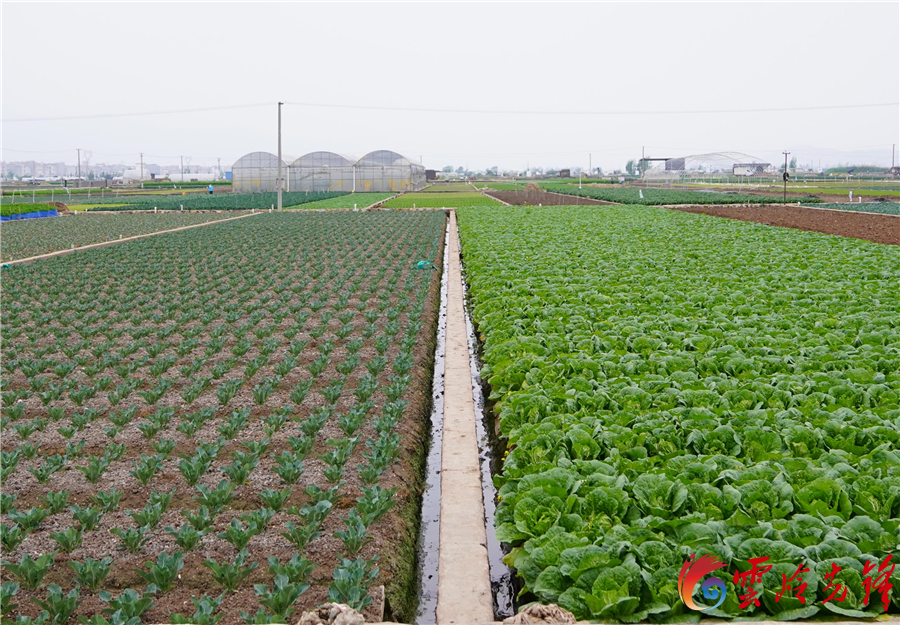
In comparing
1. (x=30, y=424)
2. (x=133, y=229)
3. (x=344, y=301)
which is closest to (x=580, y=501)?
(x=30, y=424)

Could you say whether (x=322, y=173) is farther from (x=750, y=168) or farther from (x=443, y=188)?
(x=750, y=168)

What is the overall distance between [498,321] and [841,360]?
4236 millimetres

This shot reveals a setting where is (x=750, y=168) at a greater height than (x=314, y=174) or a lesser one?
greater

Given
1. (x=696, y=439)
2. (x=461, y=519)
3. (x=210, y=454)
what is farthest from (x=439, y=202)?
(x=461, y=519)

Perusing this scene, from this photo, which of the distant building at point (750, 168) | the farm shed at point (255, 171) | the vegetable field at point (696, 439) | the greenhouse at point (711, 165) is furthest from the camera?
the greenhouse at point (711, 165)

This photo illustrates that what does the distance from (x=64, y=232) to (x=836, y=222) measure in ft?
93.2

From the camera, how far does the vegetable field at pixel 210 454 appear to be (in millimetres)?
4168

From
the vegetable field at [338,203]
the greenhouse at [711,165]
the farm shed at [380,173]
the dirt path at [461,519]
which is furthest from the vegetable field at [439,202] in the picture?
the greenhouse at [711,165]

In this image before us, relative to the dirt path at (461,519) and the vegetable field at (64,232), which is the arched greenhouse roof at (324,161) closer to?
the vegetable field at (64,232)

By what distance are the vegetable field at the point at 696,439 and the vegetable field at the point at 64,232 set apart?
52.0 ft

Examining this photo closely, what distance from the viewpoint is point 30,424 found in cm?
660

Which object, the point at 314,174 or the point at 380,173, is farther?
the point at 380,173

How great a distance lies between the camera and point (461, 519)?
5207 mm

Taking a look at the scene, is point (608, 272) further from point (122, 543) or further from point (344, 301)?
point (122, 543)
